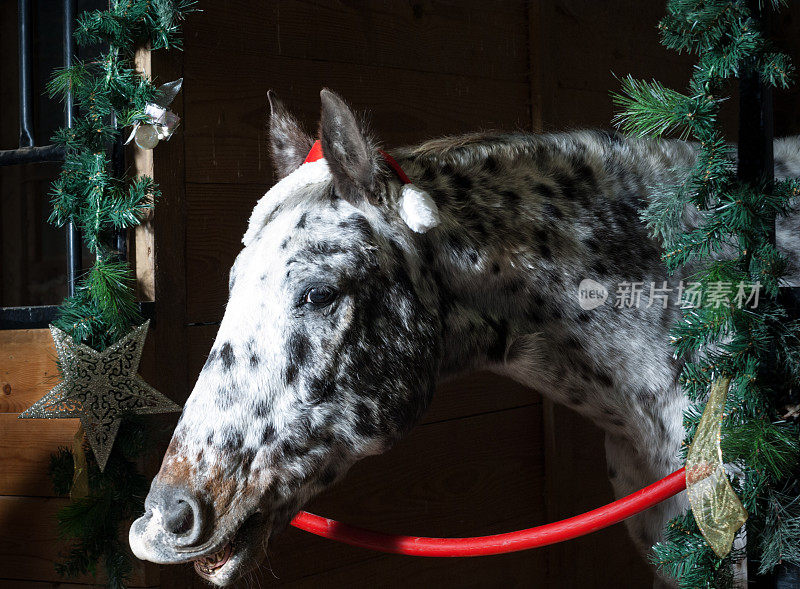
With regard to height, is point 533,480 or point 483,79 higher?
point 483,79

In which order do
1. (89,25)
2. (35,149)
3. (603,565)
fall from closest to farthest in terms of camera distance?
(89,25), (35,149), (603,565)

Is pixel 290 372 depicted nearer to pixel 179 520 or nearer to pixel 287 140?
pixel 179 520

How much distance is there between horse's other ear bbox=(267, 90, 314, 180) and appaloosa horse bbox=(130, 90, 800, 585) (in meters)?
0.16

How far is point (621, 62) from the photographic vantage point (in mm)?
2617

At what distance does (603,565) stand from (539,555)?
0.92ft

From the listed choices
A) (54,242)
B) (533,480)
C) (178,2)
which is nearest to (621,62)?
(533,480)

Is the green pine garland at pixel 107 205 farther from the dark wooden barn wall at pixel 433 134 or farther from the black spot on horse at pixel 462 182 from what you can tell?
the black spot on horse at pixel 462 182

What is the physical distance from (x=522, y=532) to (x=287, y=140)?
829 millimetres

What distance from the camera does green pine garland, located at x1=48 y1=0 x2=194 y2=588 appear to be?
1470mm

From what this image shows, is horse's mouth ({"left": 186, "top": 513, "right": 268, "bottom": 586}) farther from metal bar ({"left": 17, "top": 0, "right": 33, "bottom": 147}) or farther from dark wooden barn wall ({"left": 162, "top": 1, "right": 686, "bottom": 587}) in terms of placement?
metal bar ({"left": 17, "top": 0, "right": 33, "bottom": 147})

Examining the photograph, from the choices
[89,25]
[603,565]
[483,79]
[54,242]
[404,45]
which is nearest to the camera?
[89,25]

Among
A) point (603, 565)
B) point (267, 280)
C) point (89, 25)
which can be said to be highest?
point (89, 25)

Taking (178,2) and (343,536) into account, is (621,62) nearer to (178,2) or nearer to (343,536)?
(178,2)

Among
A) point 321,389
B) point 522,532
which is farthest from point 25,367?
point 522,532
